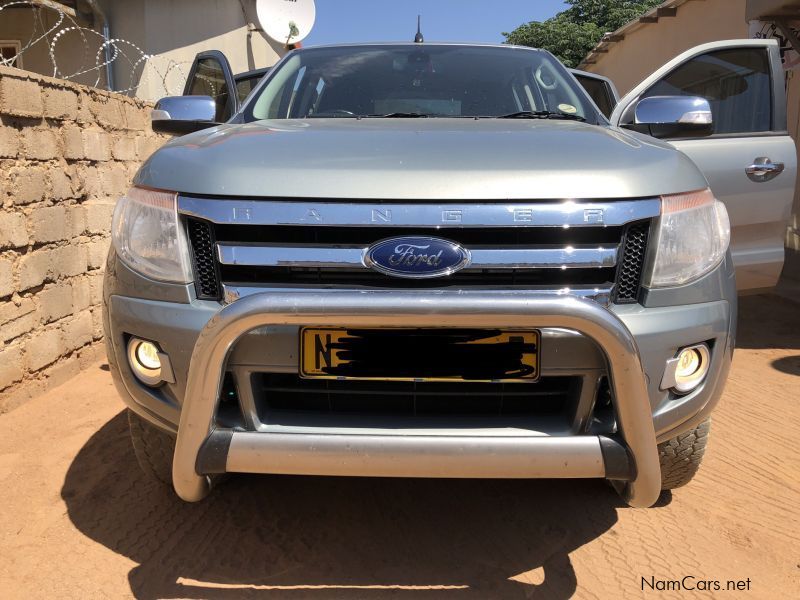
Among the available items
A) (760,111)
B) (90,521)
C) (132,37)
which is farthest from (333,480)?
(132,37)

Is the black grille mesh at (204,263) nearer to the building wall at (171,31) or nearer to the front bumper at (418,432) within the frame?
the front bumper at (418,432)

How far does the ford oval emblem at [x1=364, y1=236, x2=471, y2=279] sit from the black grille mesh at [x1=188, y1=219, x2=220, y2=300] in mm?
422

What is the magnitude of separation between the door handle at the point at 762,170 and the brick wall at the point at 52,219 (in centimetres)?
371

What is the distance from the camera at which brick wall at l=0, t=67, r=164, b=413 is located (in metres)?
3.59

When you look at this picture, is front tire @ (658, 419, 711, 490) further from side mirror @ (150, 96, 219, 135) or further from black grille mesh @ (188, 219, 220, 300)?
side mirror @ (150, 96, 219, 135)

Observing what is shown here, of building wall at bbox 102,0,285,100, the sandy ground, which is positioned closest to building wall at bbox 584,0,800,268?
the sandy ground

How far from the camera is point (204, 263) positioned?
1991mm

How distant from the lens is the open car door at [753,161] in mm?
3887

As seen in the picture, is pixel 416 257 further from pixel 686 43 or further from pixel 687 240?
pixel 686 43

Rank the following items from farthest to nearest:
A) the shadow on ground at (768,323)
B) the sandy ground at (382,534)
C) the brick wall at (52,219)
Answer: the shadow on ground at (768,323)
the brick wall at (52,219)
the sandy ground at (382,534)

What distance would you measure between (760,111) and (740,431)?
187 cm

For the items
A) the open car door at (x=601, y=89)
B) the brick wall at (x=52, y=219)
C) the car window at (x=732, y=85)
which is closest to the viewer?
the brick wall at (x=52, y=219)

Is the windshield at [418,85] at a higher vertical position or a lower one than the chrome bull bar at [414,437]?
higher

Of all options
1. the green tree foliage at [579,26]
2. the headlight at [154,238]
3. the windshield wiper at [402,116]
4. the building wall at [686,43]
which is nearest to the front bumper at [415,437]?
the headlight at [154,238]
